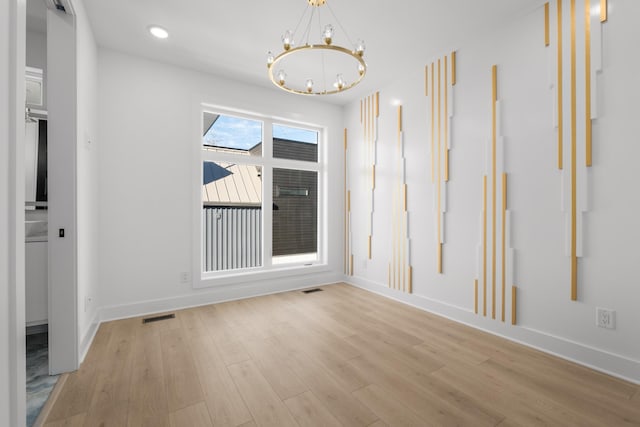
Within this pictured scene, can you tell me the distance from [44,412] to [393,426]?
1909 mm

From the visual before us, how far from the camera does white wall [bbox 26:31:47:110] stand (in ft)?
8.82

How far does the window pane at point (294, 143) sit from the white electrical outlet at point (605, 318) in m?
3.61

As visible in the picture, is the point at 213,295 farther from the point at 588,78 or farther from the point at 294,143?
the point at 588,78

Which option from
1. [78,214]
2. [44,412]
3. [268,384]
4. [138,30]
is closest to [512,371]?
[268,384]

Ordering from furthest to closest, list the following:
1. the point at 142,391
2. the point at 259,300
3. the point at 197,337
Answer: the point at 259,300 → the point at 197,337 → the point at 142,391

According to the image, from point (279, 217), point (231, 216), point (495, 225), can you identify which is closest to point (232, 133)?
point (231, 216)

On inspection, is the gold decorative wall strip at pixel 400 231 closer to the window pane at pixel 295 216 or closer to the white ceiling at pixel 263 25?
the white ceiling at pixel 263 25

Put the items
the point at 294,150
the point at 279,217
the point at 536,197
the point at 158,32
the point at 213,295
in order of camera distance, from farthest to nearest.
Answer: the point at 294,150
the point at 279,217
the point at 213,295
the point at 158,32
the point at 536,197

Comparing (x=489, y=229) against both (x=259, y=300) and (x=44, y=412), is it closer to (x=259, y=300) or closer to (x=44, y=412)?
(x=259, y=300)

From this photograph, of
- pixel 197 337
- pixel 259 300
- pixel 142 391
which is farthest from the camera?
pixel 259 300

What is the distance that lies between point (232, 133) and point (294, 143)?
0.94 m

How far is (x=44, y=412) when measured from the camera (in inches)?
62.6

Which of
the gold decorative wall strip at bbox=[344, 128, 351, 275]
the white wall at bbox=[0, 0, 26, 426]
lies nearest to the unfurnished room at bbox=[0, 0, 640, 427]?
the white wall at bbox=[0, 0, 26, 426]

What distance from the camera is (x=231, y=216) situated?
3.92 meters
